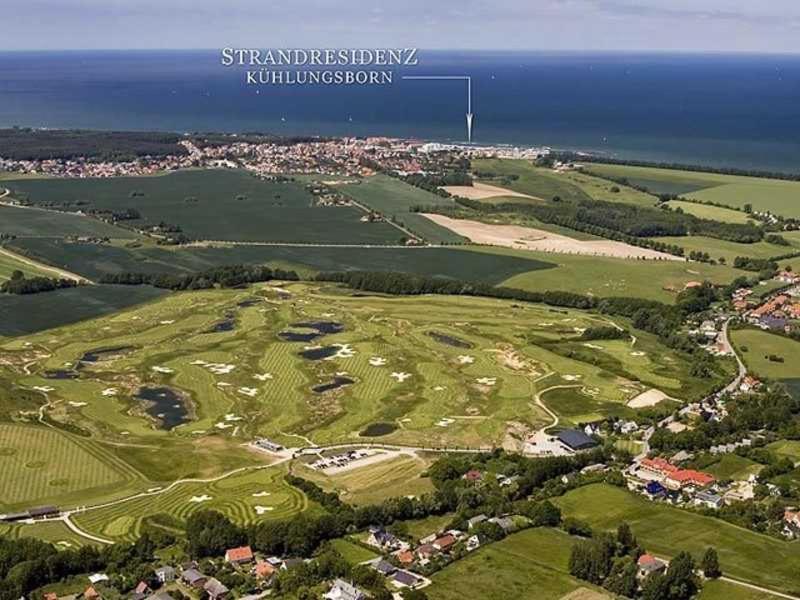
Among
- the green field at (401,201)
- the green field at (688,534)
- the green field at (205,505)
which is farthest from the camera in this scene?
the green field at (401,201)

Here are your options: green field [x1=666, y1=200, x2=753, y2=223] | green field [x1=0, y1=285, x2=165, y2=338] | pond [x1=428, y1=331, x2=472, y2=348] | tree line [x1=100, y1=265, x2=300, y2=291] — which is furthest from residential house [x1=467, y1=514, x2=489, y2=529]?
green field [x1=666, y1=200, x2=753, y2=223]

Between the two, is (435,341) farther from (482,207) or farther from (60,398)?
(482,207)

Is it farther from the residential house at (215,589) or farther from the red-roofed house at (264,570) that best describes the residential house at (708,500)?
the residential house at (215,589)

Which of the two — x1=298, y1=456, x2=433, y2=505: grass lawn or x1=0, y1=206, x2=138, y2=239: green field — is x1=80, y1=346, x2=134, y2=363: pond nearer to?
x1=298, y1=456, x2=433, y2=505: grass lawn

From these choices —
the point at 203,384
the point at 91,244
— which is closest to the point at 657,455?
the point at 203,384

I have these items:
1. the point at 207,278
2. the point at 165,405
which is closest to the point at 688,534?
the point at 165,405

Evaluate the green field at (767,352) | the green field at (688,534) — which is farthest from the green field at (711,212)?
the green field at (688,534)
